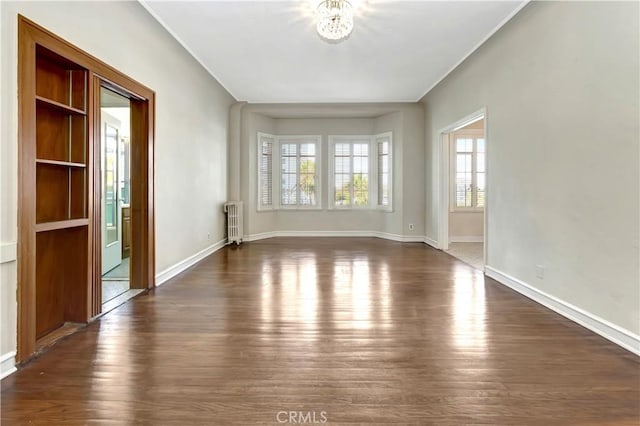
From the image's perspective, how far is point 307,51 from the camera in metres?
4.71

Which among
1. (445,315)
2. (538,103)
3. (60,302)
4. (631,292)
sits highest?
(538,103)

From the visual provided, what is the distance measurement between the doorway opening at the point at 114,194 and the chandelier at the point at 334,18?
2.76m

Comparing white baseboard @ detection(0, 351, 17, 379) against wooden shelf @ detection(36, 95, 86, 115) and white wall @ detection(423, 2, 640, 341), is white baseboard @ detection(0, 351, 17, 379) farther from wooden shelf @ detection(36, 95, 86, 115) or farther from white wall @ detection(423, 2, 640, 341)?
white wall @ detection(423, 2, 640, 341)

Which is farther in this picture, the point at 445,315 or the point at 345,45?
the point at 345,45

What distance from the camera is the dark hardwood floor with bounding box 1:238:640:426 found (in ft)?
5.77

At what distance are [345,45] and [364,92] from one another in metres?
2.26

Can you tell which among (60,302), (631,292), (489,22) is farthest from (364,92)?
(60,302)

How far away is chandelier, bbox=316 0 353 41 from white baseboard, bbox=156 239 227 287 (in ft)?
11.3

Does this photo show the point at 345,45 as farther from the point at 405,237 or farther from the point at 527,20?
the point at 405,237

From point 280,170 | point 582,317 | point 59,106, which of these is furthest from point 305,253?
point 59,106

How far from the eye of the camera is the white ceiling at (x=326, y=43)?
3609mm

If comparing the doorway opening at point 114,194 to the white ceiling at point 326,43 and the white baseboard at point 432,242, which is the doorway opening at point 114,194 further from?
the white baseboard at point 432,242

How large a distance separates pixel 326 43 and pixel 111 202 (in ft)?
13.1

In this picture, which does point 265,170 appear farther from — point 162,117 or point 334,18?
point 334,18
